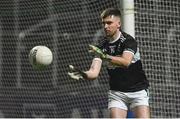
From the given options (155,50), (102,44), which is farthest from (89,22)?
(102,44)

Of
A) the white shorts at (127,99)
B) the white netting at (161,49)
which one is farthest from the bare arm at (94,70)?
the white netting at (161,49)

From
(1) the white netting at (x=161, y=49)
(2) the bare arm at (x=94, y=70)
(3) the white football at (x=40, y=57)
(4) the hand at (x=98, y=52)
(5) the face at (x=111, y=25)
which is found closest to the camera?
(4) the hand at (x=98, y=52)

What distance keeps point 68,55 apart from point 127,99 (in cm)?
444

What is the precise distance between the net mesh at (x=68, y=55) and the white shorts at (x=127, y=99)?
3152 mm

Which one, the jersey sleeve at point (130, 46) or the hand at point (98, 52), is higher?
the jersey sleeve at point (130, 46)

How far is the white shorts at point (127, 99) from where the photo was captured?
20.3ft

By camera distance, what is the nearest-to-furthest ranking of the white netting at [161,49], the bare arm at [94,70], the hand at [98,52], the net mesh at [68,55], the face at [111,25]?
the hand at [98,52] < the bare arm at [94,70] < the face at [111,25] < the white netting at [161,49] < the net mesh at [68,55]

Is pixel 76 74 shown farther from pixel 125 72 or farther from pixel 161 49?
pixel 161 49

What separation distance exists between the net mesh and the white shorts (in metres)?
3.15

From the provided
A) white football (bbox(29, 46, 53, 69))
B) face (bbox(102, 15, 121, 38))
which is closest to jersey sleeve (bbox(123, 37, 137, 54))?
face (bbox(102, 15, 121, 38))

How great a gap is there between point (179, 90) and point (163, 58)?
2.26 ft

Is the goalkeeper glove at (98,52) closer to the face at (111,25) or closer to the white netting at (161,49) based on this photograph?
the face at (111,25)

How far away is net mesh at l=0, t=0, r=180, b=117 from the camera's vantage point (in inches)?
376

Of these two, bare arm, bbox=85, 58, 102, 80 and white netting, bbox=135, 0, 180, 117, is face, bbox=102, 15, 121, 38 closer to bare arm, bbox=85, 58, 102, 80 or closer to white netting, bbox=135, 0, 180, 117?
bare arm, bbox=85, 58, 102, 80
